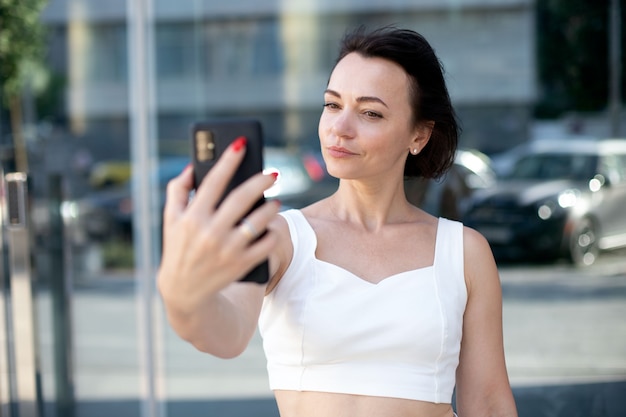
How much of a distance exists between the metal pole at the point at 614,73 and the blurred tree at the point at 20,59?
9.71ft

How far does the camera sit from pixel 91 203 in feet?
16.8

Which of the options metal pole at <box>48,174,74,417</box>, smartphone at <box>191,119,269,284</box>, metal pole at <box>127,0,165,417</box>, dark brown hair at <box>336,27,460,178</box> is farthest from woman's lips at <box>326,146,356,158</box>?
metal pole at <box>127,0,165,417</box>

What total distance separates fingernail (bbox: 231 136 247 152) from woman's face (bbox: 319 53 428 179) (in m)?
0.56

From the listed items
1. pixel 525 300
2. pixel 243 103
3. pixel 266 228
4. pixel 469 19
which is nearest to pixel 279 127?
pixel 243 103

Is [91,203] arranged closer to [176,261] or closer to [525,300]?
[525,300]

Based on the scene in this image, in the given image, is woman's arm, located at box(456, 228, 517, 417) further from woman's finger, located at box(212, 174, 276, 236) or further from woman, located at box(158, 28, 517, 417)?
woman's finger, located at box(212, 174, 276, 236)

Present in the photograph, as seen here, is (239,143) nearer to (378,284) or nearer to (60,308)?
(378,284)

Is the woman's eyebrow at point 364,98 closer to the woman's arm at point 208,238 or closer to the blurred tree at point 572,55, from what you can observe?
the woman's arm at point 208,238

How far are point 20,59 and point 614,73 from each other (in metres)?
3.07

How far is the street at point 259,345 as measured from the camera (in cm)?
405

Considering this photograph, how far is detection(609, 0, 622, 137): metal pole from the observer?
3.97 meters

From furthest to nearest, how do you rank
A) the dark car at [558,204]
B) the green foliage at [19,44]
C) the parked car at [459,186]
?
the green foliage at [19,44], the parked car at [459,186], the dark car at [558,204]

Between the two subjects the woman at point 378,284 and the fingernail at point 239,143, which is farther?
the woman at point 378,284

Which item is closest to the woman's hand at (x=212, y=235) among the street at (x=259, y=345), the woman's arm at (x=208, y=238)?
the woman's arm at (x=208, y=238)
